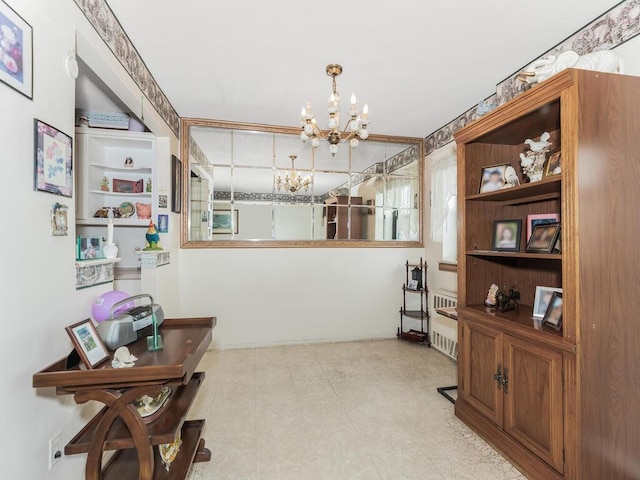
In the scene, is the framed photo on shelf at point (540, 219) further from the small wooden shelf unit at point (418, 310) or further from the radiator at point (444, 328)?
the small wooden shelf unit at point (418, 310)

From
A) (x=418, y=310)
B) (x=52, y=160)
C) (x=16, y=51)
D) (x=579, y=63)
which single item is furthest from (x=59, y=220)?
(x=418, y=310)

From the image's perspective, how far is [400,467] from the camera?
180 centimetres

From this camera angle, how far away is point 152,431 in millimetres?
1350

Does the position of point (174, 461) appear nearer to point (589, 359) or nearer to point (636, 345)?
point (589, 359)

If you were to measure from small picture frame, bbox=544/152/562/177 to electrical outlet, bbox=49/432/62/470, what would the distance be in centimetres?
285

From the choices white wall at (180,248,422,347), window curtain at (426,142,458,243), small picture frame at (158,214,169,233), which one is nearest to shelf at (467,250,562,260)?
window curtain at (426,142,458,243)

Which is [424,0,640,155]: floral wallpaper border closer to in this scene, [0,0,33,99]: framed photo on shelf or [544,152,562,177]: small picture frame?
[544,152,562,177]: small picture frame

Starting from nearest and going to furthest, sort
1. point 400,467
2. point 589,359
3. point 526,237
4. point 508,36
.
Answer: point 589,359
point 400,467
point 508,36
point 526,237

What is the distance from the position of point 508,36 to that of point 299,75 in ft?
4.94

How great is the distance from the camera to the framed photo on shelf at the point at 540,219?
206 centimetres

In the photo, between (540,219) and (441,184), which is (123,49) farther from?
(441,184)

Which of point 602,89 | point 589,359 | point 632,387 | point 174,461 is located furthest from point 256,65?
point 632,387

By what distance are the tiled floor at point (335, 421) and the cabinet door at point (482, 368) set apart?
22cm

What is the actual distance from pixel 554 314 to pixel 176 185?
3331 millimetres
